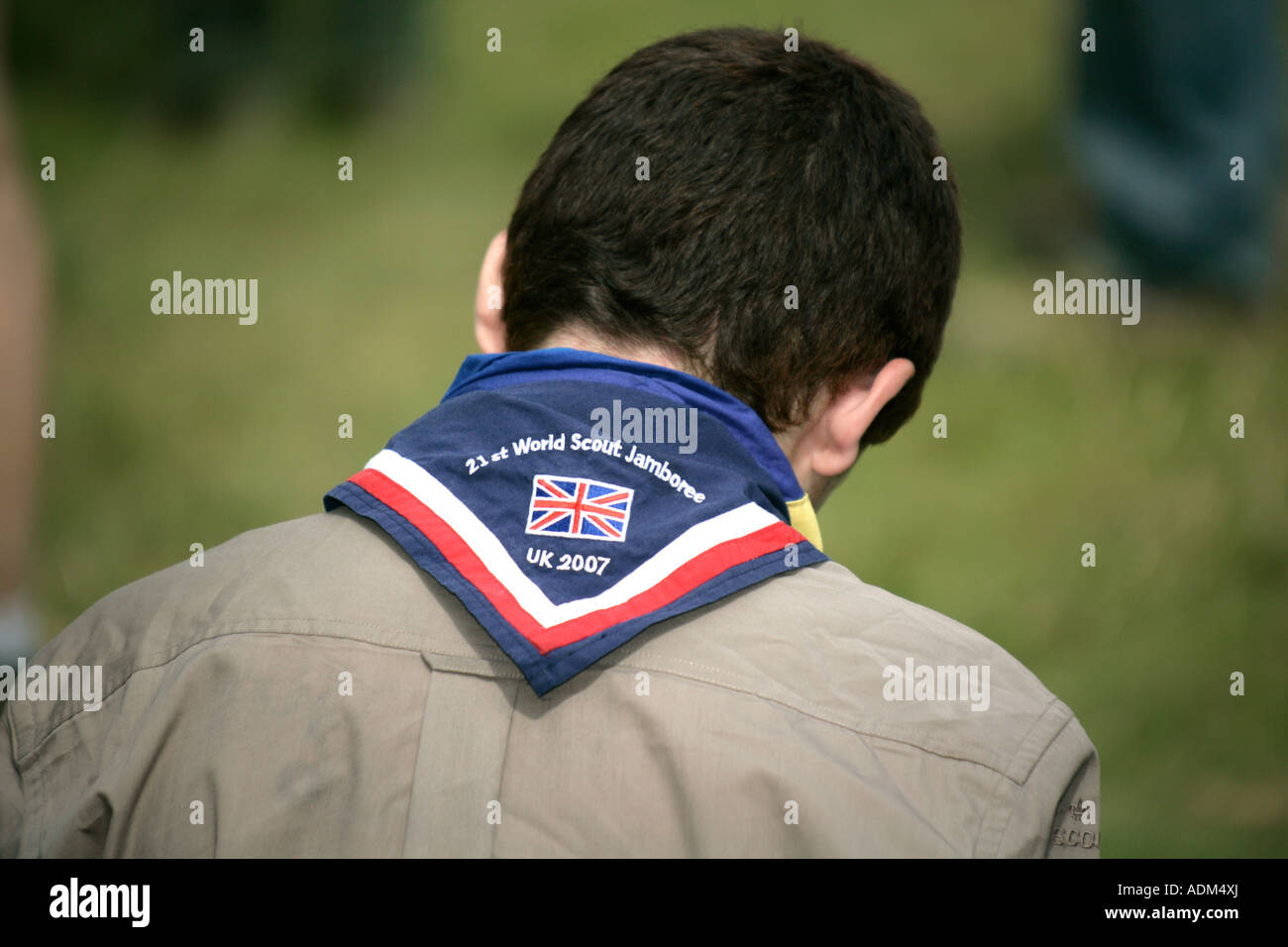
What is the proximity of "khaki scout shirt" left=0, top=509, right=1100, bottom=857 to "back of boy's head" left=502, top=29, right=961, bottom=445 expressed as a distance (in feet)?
1.21

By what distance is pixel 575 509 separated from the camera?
123 centimetres

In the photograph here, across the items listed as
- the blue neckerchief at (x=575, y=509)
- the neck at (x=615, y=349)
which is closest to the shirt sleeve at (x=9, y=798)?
the blue neckerchief at (x=575, y=509)

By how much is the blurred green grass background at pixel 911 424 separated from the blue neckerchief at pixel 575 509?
6.28 feet

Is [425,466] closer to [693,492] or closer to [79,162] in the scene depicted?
[693,492]

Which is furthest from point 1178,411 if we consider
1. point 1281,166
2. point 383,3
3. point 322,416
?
point 383,3

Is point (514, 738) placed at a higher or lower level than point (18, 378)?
lower

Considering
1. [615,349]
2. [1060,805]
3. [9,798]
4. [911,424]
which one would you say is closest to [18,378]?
[9,798]

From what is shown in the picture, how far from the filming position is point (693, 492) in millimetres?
1271

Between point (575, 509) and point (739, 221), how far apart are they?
46cm

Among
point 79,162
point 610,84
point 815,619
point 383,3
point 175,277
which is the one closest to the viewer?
point 815,619

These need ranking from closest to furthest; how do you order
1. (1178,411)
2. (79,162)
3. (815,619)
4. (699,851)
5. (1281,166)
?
1. (699,851)
2. (815,619)
3. (1178,411)
4. (1281,166)
5. (79,162)

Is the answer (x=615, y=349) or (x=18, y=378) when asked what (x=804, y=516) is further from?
(x=18, y=378)

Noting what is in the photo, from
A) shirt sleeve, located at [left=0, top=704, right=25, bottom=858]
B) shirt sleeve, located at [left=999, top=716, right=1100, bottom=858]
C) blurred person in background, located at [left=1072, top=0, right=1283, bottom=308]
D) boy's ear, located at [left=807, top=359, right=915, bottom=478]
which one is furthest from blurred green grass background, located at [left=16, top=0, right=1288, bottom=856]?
shirt sleeve, located at [left=0, top=704, right=25, bottom=858]

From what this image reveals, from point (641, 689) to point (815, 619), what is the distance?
19 cm
